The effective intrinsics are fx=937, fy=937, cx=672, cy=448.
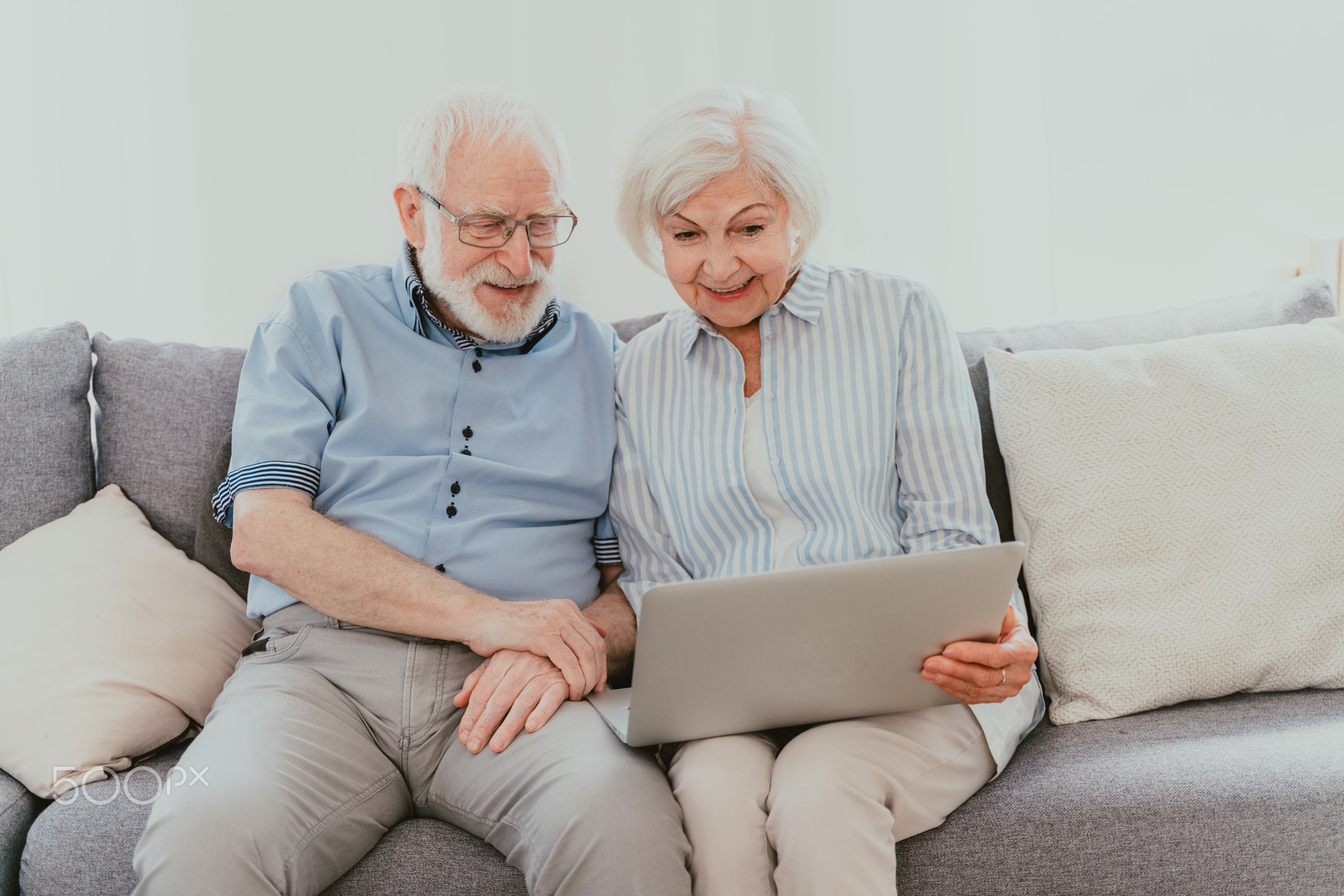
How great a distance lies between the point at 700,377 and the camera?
59.1 inches

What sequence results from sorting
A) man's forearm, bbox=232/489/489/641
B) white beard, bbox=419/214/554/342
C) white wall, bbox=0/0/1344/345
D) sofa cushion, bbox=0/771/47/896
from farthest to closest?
white wall, bbox=0/0/1344/345 < white beard, bbox=419/214/554/342 < man's forearm, bbox=232/489/489/641 < sofa cushion, bbox=0/771/47/896

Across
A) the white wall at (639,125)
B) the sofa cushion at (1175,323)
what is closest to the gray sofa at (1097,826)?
the sofa cushion at (1175,323)

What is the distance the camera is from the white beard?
153cm

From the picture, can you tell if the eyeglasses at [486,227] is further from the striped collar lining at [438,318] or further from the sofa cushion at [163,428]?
the sofa cushion at [163,428]

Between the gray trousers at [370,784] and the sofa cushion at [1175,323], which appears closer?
the gray trousers at [370,784]

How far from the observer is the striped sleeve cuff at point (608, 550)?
161cm

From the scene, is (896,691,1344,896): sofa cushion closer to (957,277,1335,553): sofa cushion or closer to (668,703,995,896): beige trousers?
(668,703,995,896): beige trousers

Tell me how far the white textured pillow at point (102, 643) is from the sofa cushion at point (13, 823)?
0.07 feet

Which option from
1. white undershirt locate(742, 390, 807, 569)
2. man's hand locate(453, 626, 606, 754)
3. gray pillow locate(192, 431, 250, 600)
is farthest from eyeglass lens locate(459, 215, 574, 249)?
man's hand locate(453, 626, 606, 754)

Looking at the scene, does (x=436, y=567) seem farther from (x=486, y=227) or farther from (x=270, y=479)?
(x=486, y=227)

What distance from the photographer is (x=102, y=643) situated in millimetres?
1408

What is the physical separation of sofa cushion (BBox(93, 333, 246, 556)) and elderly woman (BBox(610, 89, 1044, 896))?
787 millimetres

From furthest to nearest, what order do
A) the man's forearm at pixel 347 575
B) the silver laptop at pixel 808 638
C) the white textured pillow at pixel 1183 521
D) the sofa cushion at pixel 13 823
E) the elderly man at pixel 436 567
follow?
the white textured pillow at pixel 1183 521
the man's forearm at pixel 347 575
the sofa cushion at pixel 13 823
the elderly man at pixel 436 567
the silver laptop at pixel 808 638

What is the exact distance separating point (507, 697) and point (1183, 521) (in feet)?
3.48
